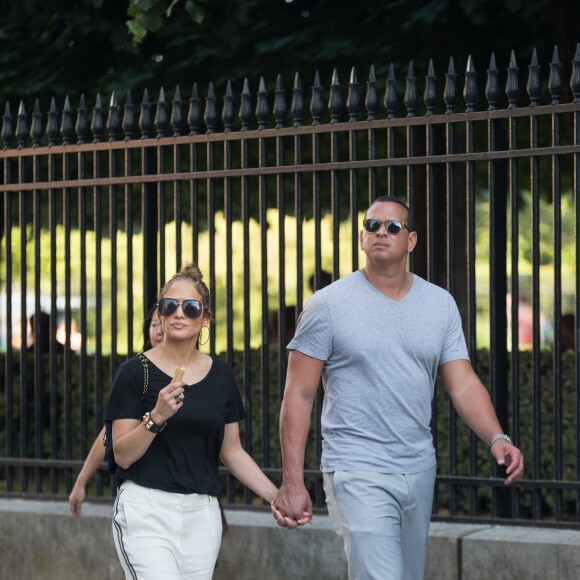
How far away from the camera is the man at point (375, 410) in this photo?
4875 millimetres

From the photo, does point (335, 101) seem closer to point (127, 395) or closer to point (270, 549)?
point (270, 549)

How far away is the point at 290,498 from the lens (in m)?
4.94

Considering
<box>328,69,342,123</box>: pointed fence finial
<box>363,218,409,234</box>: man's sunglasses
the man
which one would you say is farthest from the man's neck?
<box>328,69,342,123</box>: pointed fence finial

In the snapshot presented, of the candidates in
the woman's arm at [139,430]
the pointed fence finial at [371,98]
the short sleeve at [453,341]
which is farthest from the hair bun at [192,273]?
the pointed fence finial at [371,98]

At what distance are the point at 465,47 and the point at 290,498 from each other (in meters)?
6.04

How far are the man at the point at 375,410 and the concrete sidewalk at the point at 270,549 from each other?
117 cm

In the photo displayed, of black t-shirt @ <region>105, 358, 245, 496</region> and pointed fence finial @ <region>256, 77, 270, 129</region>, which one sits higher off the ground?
pointed fence finial @ <region>256, 77, 270, 129</region>

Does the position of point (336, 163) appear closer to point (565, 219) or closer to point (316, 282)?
point (316, 282)

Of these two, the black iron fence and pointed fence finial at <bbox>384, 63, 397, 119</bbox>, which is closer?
the black iron fence

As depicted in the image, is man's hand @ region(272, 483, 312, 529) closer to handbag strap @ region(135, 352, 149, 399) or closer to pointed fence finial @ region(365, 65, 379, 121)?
handbag strap @ region(135, 352, 149, 399)

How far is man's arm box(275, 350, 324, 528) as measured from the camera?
4.92 m

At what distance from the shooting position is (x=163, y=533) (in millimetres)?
4738

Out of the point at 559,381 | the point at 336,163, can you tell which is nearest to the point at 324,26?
the point at 336,163

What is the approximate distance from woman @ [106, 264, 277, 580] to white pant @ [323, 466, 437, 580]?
441mm
